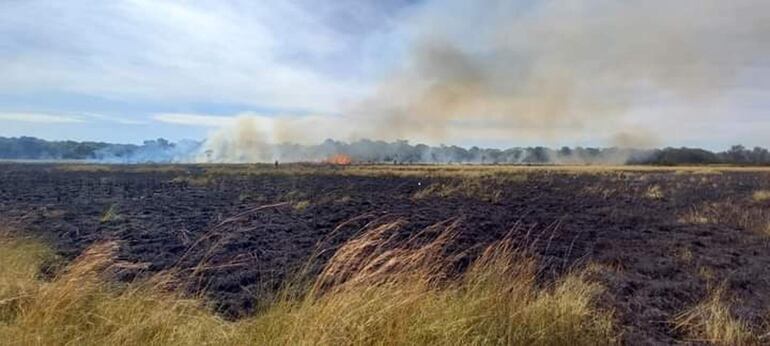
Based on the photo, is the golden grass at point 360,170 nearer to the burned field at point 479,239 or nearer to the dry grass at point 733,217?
the burned field at point 479,239

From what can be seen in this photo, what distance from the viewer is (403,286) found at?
14.0 ft

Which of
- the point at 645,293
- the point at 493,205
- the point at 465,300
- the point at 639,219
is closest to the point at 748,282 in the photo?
the point at 645,293

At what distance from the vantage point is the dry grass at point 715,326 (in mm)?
4867

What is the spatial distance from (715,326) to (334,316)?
4.01m

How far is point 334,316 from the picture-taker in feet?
12.1

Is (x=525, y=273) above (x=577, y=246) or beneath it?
above

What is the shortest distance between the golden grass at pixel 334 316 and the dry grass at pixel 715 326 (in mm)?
1082

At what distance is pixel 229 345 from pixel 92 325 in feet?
4.18

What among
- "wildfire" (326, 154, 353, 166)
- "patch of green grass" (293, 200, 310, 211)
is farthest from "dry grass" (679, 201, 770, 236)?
"wildfire" (326, 154, 353, 166)

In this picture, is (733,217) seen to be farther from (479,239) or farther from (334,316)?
(334,316)

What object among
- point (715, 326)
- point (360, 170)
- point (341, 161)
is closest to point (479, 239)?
point (715, 326)

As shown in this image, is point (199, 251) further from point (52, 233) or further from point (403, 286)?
point (403, 286)

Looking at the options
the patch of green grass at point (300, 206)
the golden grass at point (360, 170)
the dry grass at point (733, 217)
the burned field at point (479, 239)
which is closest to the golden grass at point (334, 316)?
the burned field at point (479, 239)

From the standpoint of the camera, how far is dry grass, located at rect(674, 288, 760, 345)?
4867 mm
